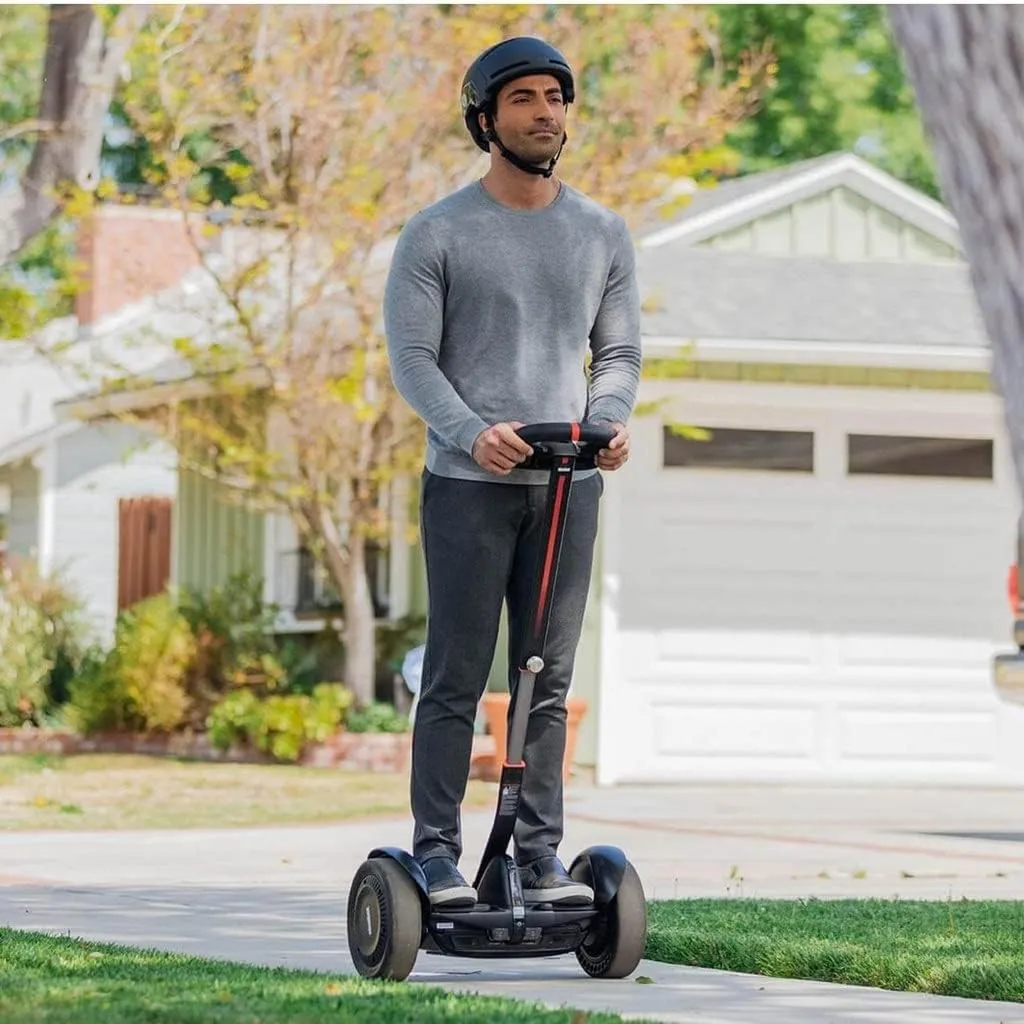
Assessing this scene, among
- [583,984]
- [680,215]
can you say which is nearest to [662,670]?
A: [680,215]

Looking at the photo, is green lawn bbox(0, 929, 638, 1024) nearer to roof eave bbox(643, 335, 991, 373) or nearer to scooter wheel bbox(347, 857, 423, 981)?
scooter wheel bbox(347, 857, 423, 981)

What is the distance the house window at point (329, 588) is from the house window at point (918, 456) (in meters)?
4.04

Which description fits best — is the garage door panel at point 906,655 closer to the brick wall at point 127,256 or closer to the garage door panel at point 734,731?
the garage door panel at point 734,731

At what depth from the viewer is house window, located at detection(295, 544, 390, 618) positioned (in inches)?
742

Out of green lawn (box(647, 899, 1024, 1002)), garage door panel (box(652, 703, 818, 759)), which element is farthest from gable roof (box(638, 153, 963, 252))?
green lawn (box(647, 899, 1024, 1002))

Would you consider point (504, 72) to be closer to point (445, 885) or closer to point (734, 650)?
point (445, 885)

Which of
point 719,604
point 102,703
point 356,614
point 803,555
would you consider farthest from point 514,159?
point 102,703

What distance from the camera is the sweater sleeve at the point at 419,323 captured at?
5.82m

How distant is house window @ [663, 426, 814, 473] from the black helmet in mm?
10403

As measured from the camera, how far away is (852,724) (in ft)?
53.8

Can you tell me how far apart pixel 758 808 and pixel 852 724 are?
2.65 metres

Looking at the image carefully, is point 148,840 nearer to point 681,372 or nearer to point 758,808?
point 758,808

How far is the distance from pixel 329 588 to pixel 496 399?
13.2 m

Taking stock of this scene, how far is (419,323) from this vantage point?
5.88 m
